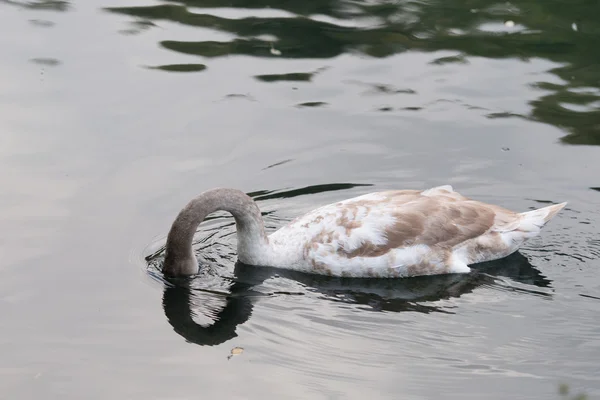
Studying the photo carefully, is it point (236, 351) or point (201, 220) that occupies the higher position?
point (201, 220)

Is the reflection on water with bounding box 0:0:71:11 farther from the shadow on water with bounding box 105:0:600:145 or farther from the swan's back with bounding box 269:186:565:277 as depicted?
the swan's back with bounding box 269:186:565:277

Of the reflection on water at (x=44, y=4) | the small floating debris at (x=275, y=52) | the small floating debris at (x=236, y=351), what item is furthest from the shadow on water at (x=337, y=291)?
the reflection on water at (x=44, y=4)

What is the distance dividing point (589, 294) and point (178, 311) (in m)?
3.86

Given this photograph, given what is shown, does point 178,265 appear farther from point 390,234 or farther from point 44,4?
point 44,4

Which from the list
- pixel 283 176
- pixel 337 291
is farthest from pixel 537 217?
pixel 283 176

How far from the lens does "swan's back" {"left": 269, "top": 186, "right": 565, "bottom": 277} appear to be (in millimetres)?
11031

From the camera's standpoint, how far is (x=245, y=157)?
44.5 ft

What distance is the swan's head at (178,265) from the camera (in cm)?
1077

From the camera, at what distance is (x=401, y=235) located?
438 inches

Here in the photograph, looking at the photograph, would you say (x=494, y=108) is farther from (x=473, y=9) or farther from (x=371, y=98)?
(x=473, y=9)

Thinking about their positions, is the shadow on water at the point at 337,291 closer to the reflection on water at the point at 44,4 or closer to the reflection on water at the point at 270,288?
the reflection on water at the point at 270,288

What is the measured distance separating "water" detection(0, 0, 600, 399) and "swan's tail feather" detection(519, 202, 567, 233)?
0.30 m

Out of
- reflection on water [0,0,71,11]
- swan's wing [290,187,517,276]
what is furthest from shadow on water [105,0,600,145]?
swan's wing [290,187,517,276]

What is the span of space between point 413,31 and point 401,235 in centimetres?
731
